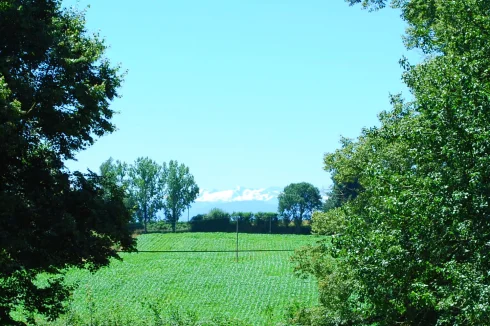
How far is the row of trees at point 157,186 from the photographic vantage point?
12756cm

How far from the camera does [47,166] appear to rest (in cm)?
1902

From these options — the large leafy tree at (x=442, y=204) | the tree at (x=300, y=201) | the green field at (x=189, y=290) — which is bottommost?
the green field at (x=189, y=290)

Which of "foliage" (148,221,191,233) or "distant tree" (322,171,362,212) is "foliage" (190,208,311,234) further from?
"distant tree" (322,171,362,212)

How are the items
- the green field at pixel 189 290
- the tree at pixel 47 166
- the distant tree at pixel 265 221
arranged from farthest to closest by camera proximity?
the distant tree at pixel 265 221, the green field at pixel 189 290, the tree at pixel 47 166

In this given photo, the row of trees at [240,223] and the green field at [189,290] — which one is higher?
the row of trees at [240,223]

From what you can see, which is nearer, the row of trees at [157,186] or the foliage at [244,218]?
the foliage at [244,218]

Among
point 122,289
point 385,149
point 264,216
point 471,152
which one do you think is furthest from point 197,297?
point 264,216

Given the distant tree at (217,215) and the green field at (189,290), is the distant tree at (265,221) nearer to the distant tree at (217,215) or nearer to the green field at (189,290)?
the distant tree at (217,215)

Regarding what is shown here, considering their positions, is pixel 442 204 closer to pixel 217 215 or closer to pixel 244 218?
pixel 244 218

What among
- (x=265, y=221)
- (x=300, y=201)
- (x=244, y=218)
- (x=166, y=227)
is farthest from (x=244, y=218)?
(x=300, y=201)

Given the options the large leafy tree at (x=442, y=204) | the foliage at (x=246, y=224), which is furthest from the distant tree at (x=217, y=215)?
the large leafy tree at (x=442, y=204)

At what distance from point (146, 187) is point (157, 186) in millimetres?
3179

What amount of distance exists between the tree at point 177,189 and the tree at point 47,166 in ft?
357

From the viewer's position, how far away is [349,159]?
1047 inches
